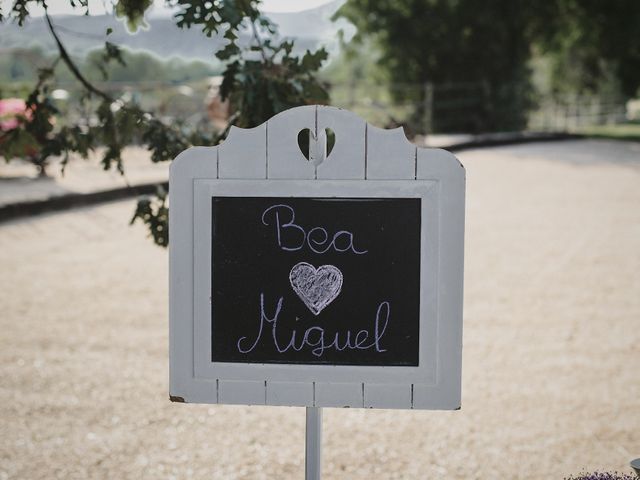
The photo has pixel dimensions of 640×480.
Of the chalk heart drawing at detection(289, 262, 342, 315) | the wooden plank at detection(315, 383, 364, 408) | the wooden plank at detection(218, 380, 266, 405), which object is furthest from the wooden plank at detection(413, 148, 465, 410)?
the wooden plank at detection(218, 380, 266, 405)

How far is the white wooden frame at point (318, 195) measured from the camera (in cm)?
189

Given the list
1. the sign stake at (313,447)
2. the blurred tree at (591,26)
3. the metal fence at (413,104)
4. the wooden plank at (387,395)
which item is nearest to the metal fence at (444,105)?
the metal fence at (413,104)

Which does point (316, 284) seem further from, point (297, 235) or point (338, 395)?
point (338, 395)

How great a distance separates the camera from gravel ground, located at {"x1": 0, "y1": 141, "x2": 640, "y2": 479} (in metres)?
3.28

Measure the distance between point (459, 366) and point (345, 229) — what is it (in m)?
0.37

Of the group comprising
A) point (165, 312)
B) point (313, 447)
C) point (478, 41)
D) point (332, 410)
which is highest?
point (478, 41)

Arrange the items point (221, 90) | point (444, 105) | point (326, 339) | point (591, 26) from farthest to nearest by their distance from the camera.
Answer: point (591, 26) → point (444, 105) → point (221, 90) → point (326, 339)

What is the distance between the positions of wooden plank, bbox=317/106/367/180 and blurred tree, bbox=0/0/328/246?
848mm

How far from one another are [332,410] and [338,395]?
2.00m

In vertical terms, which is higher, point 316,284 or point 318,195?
point 318,195

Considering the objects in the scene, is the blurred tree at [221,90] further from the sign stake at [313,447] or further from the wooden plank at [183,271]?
the sign stake at [313,447]

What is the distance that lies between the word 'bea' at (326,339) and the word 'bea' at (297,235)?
0.13 meters

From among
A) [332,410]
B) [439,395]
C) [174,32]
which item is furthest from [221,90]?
[332,410]

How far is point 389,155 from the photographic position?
1890mm
